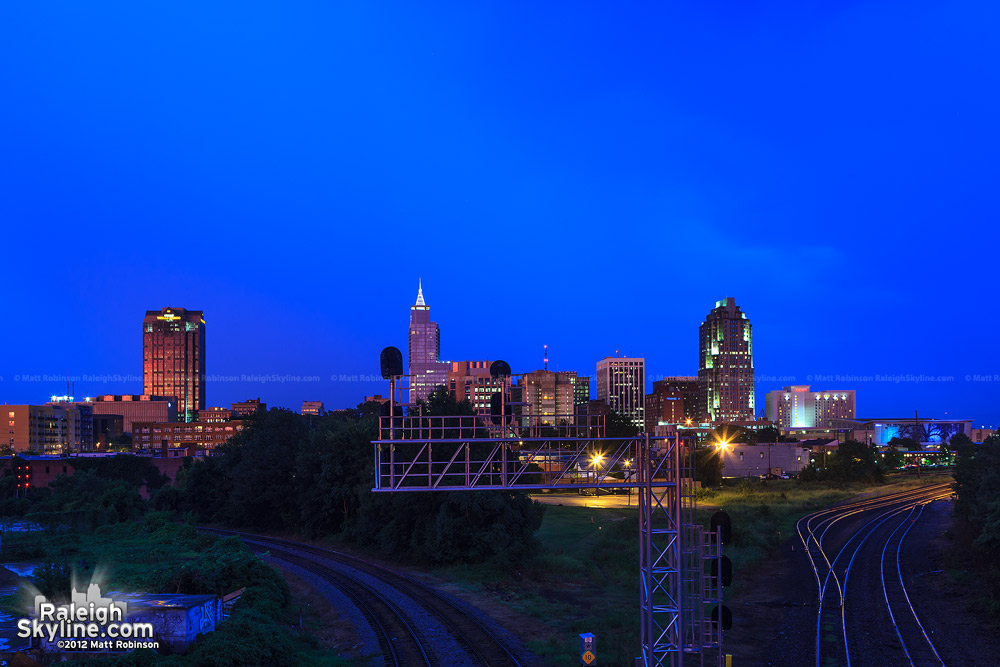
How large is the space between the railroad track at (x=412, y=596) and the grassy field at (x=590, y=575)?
1.53 m

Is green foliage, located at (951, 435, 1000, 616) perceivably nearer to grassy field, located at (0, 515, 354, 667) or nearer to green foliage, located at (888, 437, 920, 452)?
grassy field, located at (0, 515, 354, 667)

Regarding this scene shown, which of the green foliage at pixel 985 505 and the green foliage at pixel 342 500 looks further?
the green foliage at pixel 342 500

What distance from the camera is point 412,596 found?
104 ft

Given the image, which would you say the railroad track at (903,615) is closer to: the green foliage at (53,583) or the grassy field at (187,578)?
the grassy field at (187,578)

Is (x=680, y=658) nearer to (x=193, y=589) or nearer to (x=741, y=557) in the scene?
(x=193, y=589)

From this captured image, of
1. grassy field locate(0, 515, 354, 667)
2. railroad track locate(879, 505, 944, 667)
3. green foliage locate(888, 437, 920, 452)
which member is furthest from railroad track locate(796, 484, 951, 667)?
green foliage locate(888, 437, 920, 452)

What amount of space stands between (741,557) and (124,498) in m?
51.9

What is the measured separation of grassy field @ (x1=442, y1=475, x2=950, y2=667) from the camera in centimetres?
2450

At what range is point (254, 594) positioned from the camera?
90.6 feet

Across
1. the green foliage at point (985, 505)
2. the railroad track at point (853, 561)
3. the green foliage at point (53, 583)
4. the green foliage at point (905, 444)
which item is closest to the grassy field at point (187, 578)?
the green foliage at point (53, 583)

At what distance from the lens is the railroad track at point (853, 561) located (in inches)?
941

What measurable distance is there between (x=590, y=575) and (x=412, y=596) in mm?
9769

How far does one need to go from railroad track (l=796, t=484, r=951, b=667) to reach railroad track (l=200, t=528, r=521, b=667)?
10.2 metres

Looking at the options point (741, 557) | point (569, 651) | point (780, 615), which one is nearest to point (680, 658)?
point (569, 651)
